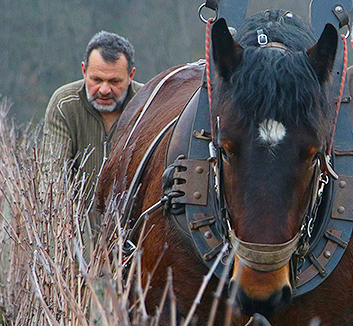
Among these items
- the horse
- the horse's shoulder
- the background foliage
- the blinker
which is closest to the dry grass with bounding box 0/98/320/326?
the horse

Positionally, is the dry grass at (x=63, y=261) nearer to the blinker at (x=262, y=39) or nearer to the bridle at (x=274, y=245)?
the bridle at (x=274, y=245)

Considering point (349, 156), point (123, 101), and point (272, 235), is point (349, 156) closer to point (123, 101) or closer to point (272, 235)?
point (272, 235)

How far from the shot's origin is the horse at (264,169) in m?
1.82

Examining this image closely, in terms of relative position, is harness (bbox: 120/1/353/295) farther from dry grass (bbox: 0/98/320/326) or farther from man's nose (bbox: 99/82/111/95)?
man's nose (bbox: 99/82/111/95)

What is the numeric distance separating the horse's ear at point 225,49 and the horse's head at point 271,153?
0.02 metres

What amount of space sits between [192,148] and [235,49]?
0.51 metres

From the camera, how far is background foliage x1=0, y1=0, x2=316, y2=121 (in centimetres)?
1147

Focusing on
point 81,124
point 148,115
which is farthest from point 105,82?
point 148,115

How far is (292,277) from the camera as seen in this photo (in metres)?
2.00

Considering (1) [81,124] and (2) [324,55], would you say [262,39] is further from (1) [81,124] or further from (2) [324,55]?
(1) [81,124]

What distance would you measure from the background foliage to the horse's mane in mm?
9249

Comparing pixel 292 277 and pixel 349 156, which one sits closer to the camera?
pixel 292 277

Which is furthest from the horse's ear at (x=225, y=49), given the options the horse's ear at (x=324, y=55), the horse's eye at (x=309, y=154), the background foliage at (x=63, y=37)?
the background foliage at (x=63, y=37)

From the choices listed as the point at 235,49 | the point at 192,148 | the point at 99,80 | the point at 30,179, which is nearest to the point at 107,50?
the point at 99,80
